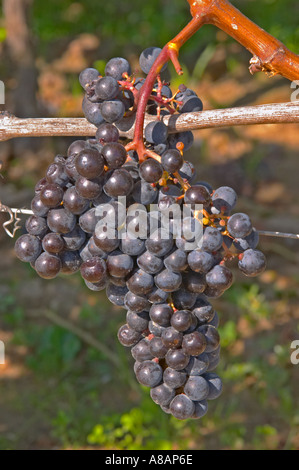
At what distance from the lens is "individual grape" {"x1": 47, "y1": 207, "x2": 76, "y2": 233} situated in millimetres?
1134

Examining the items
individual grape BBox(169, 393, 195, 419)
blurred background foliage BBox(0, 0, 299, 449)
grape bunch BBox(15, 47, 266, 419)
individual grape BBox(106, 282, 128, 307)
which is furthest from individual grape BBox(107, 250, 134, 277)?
blurred background foliage BBox(0, 0, 299, 449)

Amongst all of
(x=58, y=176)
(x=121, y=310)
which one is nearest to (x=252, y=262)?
(x=58, y=176)

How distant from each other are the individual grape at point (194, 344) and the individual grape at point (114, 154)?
1.21 ft

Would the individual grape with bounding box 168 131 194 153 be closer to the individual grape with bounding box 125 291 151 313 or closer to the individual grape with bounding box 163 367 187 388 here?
the individual grape with bounding box 125 291 151 313

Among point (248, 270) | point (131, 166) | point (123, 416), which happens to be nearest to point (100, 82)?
point (131, 166)

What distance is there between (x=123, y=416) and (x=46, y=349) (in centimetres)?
66

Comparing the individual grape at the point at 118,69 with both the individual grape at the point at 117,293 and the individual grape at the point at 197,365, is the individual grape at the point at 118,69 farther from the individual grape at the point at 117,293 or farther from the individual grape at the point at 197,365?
the individual grape at the point at 197,365

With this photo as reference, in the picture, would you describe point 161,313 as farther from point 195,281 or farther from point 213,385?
point 213,385

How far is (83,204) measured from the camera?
1.11 metres

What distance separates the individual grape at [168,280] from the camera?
1.11 metres

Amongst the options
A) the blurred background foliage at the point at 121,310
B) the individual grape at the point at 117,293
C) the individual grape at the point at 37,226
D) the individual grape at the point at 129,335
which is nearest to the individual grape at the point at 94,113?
the individual grape at the point at 37,226

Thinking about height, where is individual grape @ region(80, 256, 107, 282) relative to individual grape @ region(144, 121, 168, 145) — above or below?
below

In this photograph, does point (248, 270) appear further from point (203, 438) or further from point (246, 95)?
point (246, 95)

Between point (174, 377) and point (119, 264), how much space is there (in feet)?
0.94
